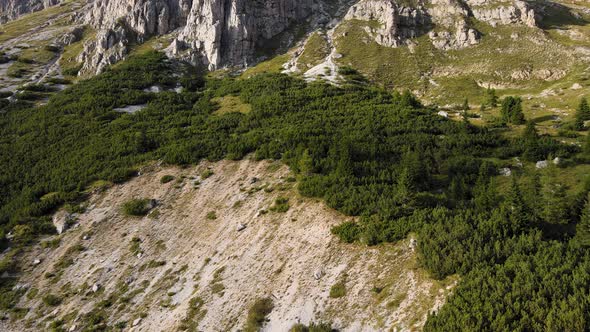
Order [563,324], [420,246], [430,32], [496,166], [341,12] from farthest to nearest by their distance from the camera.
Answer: [341,12] → [430,32] → [496,166] → [420,246] → [563,324]

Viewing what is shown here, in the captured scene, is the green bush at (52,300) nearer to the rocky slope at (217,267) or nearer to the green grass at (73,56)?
the rocky slope at (217,267)

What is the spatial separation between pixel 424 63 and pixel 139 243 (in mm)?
90684

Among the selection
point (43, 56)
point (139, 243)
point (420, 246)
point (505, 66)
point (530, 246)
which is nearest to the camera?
point (530, 246)

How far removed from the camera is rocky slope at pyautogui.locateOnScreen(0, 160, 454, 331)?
19766 mm

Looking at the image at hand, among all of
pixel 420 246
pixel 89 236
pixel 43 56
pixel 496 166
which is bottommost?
pixel 89 236

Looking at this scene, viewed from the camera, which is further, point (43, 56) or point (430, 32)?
point (43, 56)

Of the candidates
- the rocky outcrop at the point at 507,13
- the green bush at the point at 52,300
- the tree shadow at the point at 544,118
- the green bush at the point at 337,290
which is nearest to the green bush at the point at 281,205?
the green bush at the point at 337,290

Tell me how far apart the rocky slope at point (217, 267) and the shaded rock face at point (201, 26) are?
3250 inches

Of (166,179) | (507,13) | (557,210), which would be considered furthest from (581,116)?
(507,13)

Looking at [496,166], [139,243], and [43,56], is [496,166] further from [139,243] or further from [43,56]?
[43,56]

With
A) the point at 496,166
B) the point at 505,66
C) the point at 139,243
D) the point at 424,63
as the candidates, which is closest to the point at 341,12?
the point at 424,63

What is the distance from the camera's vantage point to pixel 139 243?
33656mm

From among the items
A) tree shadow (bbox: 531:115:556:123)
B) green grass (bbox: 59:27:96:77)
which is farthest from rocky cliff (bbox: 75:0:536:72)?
tree shadow (bbox: 531:115:556:123)

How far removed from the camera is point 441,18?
112 m
